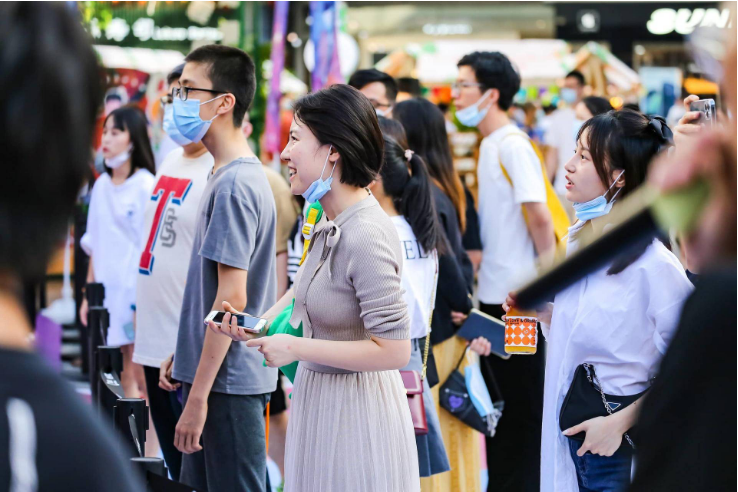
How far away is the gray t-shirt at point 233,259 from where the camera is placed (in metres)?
2.90

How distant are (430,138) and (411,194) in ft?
2.82

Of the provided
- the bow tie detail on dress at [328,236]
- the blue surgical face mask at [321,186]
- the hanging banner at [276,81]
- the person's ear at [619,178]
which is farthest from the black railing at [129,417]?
the hanging banner at [276,81]

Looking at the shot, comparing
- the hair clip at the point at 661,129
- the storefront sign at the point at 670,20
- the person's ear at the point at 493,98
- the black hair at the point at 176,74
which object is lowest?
the hair clip at the point at 661,129

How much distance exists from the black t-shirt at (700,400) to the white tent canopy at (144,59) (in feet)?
30.5

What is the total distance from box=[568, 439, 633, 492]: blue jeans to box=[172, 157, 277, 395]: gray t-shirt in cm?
116

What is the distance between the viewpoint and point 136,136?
5.55m

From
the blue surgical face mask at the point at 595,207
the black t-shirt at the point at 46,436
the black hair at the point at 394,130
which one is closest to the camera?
the black t-shirt at the point at 46,436

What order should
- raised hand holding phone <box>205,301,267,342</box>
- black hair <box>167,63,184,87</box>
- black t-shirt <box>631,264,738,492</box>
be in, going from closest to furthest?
black t-shirt <box>631,264,738,492</box> < raised hand holding phone <box>205,301,267,342</box> < black hair <box>167,63,184,87</box>

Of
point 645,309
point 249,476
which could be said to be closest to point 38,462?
point 645,309

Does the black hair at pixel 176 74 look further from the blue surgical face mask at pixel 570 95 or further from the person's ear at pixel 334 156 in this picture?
the blue surgical face mask at pixel 570 95

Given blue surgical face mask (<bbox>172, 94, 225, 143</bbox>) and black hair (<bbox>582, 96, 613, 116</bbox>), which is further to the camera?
black hair (<bbox>582, 96, 613, 116</bbox>)

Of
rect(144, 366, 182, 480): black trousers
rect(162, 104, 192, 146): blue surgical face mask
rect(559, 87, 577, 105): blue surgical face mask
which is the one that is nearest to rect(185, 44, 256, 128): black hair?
rect(162, 104, 192, 146): blue surgical face mask

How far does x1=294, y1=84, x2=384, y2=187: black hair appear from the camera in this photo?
2.55 metres

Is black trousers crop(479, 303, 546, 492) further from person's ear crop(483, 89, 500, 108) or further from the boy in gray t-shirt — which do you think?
the boy in gray t-shirt
